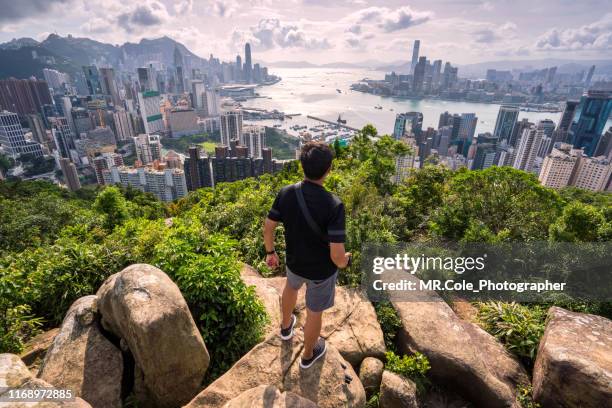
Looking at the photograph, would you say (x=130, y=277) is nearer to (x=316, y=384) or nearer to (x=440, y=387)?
(x=316, y=384)

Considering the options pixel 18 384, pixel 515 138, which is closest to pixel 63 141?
pixel 18 384

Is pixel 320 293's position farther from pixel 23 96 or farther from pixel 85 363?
pixel 23 96

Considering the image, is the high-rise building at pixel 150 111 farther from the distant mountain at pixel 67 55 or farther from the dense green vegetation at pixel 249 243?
the dense green vegetation at pixel 249 243

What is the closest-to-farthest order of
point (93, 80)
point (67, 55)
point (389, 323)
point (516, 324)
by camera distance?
point (389, 323)
point (516, 324)
point (93, 80)
point (67, 55)

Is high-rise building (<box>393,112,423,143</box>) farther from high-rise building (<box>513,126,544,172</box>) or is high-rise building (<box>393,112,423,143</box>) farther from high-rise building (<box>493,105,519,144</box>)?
high-rise building (<box>513,126,544,172</box>)

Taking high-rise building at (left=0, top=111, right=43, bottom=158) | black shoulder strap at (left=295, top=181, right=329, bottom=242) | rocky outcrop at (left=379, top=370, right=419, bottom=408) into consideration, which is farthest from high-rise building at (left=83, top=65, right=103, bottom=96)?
rocky outcrop at (left=379, top=370, right=419, bottom=408)

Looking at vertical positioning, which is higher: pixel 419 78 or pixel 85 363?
pixel 419 78

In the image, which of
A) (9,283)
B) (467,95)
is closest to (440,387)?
(9,283)
